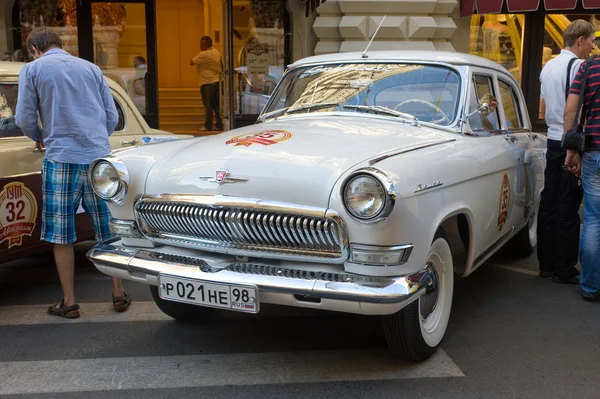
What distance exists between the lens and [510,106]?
507 centimetres

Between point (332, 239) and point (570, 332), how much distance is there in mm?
1959

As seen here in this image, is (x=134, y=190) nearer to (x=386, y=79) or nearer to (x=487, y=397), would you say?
(x=386, y=79)

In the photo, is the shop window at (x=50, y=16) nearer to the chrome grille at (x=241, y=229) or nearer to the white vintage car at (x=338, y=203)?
the white vintage car at (x=338, y=203)

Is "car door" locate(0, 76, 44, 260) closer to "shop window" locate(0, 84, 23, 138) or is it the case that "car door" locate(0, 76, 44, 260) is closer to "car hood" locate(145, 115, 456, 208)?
"shop window" locate(0, 84, 23, 138)

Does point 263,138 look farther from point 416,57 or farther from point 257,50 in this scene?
point 257,50

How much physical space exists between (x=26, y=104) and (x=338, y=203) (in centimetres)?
232

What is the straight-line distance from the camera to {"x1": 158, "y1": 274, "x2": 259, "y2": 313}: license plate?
2.95 metres

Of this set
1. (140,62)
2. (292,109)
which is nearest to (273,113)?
(292,109)

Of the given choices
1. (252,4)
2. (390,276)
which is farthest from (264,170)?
(252,4)

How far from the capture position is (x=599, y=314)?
4.23 m

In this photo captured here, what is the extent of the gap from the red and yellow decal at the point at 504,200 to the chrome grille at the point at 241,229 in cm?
179

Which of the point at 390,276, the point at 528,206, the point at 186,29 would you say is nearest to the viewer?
the point at 390,276

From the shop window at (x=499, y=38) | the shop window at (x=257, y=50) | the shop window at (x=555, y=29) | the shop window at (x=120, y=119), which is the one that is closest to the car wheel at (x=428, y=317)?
the shop window at (x=120, y=119)

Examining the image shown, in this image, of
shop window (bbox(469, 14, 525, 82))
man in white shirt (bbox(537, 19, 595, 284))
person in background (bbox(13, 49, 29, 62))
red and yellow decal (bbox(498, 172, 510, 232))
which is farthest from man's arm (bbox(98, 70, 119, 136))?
shop window (bbox(469, 14, 525, 82))
